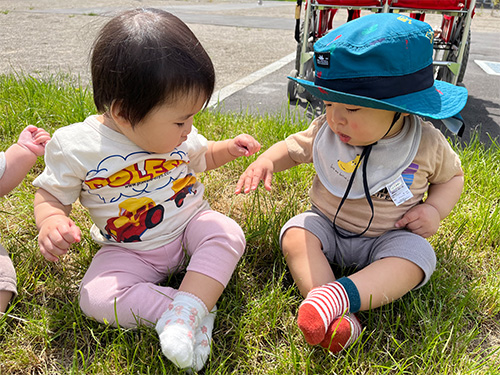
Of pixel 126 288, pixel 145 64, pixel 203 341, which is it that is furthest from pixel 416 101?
pixel 126 288

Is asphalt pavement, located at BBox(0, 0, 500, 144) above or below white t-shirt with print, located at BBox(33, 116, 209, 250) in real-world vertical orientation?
below

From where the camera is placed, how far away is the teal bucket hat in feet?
4.40

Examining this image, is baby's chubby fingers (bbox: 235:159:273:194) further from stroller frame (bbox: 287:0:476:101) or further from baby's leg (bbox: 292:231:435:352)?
stroller frame (bbox: 287:0:476:101)

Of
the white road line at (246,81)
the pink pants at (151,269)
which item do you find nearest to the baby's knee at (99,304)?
the pink pants at (151,269)

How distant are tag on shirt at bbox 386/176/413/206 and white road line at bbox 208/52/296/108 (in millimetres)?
2096

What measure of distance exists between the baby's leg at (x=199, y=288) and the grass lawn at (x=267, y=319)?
0.07 meters

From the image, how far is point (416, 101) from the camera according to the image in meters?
1.38

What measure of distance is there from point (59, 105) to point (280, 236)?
72.4 inches

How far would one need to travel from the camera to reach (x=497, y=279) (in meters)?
1.65

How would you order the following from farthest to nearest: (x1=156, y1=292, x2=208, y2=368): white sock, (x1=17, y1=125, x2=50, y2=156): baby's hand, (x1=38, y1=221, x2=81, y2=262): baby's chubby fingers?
(x1=17, y1=125, x2=50, y2=156): baby's hand → (x1=38, y1=221, x2=81, y2=262): baby's chubby fingers → (x1=156, y1=292, x2=208, y2=368): white sock

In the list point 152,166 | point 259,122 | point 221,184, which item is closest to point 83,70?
point 259,122

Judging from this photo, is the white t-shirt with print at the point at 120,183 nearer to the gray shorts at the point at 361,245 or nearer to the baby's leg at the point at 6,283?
the baby's leg at the point at 6,283

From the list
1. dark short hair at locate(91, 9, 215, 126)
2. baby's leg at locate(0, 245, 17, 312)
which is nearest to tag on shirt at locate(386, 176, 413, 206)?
dark short hair at locate(91, 9, 215, 126)

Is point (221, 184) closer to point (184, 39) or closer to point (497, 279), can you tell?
point (184, 39)
